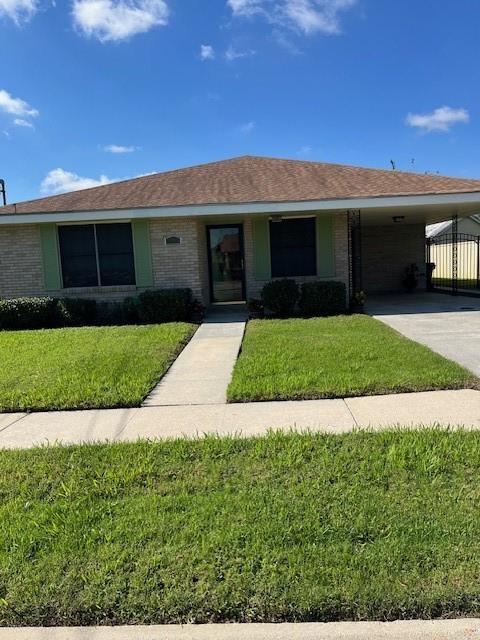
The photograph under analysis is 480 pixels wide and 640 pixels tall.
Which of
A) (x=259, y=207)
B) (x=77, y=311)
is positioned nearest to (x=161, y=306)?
(x=77, y=311)

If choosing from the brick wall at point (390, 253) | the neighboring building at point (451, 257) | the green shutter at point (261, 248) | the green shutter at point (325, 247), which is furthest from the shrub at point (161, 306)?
the neighboring building at point (451, 257)

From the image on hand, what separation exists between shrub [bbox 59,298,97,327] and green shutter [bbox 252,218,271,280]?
4393 millimetres

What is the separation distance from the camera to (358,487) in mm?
3346

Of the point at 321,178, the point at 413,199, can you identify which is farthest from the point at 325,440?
the point at 321,178

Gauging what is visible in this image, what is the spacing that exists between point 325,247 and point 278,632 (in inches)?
449

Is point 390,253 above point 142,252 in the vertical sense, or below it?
below

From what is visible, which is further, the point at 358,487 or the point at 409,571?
the point at 358,487

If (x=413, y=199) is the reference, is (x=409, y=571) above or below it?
below

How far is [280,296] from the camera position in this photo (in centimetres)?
1181

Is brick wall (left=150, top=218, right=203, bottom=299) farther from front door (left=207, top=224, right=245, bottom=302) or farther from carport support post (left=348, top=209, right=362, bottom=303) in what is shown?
carport support post (left=348, top=209, right=362, bottom=303)

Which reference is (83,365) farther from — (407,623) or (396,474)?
(407,623)

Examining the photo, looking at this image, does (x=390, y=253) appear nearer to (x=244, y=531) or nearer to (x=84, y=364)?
(x=84, y=364)

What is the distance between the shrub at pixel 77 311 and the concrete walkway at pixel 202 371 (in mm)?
3299

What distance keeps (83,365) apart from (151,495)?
421cm
